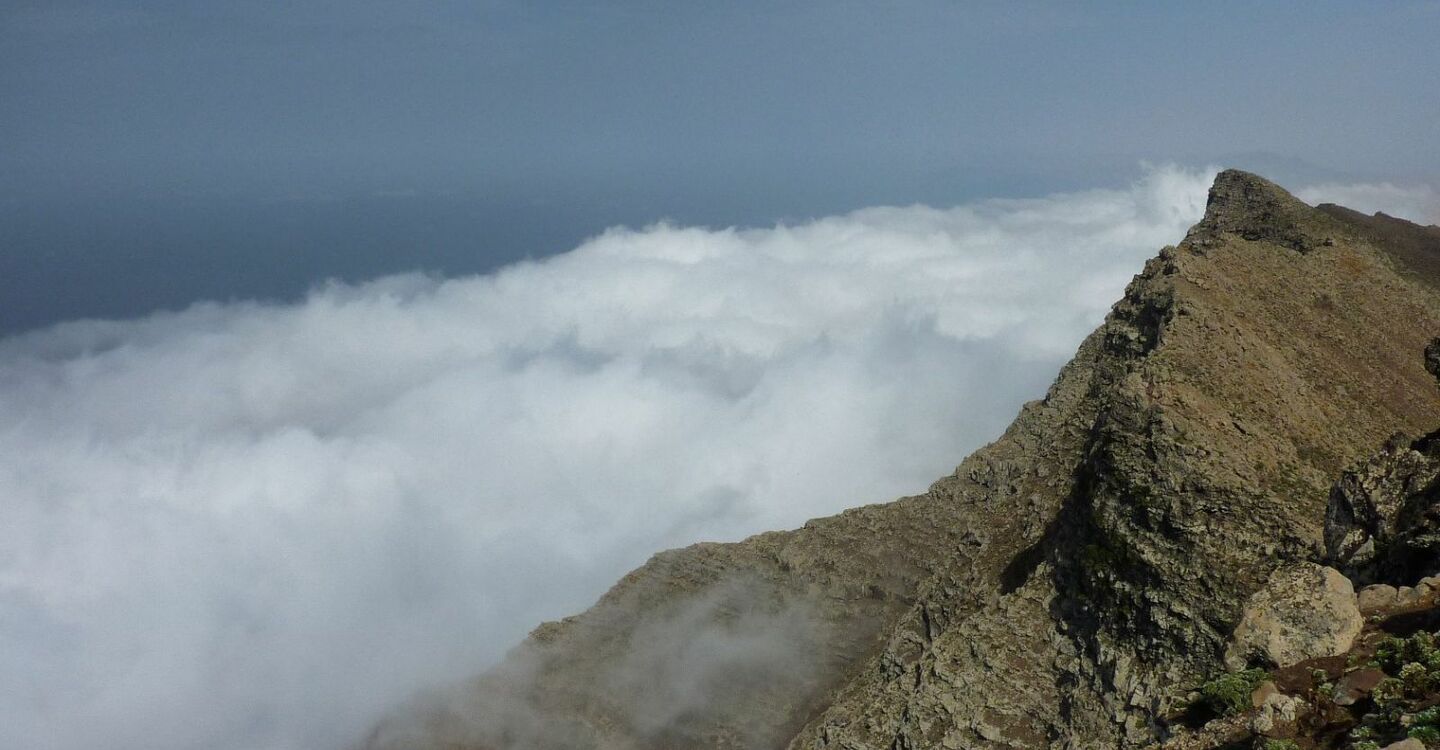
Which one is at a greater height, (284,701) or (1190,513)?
(284,701)

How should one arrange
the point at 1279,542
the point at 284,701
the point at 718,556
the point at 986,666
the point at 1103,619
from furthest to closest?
the point at 284,701 → the point at 718,556 → the point at 986,666 → the point at 1103,619 → the point at 1279,542

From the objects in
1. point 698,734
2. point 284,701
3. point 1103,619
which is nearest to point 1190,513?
point 1103,619

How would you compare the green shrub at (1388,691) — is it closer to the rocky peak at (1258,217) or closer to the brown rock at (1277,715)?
the brown rock at (1277,715)

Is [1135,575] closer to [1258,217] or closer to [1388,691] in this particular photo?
[1388,691]

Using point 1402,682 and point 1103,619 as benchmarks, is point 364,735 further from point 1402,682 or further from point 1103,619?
point 1402,682

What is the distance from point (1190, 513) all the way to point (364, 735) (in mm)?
79513

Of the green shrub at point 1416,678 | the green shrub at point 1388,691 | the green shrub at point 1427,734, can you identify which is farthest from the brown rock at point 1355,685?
the green shrub at point 1427,734

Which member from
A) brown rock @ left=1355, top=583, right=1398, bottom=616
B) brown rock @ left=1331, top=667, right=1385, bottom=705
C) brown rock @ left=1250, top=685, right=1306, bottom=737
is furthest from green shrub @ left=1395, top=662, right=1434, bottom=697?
brown rock @ left=1355, top=583, right=1398, bottom=616

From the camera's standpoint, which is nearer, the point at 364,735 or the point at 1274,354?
the point at 1274,354

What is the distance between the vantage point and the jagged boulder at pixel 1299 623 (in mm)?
19203

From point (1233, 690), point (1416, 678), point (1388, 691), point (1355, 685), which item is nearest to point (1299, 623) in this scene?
point (1355, 685)

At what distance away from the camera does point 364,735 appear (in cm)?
8731

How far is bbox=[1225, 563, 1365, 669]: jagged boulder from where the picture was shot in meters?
19.2

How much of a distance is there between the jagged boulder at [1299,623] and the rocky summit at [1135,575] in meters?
0.06
